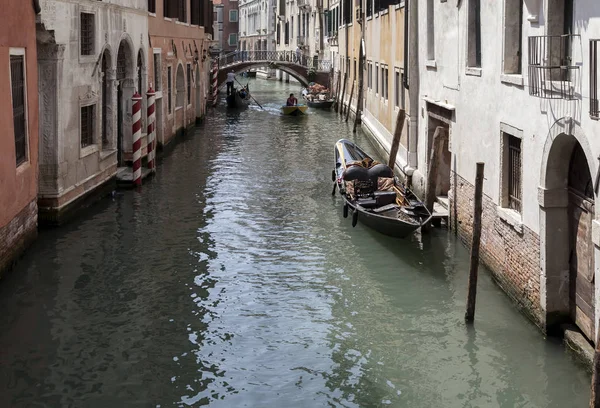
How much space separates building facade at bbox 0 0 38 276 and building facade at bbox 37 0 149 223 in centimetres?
67

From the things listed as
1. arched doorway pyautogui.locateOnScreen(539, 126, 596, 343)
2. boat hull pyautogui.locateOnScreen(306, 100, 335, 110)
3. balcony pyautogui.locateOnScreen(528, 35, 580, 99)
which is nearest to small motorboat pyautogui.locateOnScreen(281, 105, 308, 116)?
boat hull pyautogui.locateOnScreen(306, 100, 335, 110)

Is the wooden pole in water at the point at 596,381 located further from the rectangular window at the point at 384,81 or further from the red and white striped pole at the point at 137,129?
the rectangular window at the point at 384,81

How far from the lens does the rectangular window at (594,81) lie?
20.8 ft

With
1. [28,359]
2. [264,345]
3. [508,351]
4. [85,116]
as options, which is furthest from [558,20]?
[85,116]

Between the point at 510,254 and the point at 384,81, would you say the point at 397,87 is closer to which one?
the point at 384,81

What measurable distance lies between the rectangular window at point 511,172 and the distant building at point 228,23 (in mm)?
69209

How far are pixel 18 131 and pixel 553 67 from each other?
6.11m

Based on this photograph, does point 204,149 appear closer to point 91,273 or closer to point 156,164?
point 156,164

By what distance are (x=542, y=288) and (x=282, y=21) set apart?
51.0m

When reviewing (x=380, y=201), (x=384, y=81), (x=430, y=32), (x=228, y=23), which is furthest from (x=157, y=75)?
(x=228, y=23)

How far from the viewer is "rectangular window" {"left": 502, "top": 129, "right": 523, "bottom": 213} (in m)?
8.91

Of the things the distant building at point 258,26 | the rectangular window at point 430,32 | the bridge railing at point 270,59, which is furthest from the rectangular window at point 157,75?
the distant building at point 258,26

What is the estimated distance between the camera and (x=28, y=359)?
23.7ft

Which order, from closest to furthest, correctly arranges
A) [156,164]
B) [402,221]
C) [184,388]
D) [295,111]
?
[184,388] → [402,221] → [156,164] → [295,111]
